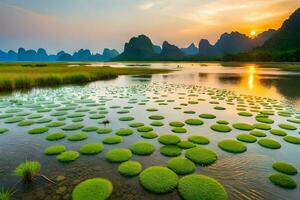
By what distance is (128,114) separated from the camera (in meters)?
13.5

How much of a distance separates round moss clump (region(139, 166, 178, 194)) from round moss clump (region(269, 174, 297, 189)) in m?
3.07

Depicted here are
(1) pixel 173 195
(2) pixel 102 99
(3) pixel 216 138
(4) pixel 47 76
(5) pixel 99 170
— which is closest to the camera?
(1) pixel 173 195

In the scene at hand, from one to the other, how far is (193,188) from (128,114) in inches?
346

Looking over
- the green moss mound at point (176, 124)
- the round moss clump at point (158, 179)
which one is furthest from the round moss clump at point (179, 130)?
the round moss clump at point (158, 179)

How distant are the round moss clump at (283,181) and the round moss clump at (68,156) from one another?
22.7 ft

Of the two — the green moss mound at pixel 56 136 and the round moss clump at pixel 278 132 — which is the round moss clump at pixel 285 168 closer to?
the round moss clump at pixel 278 132

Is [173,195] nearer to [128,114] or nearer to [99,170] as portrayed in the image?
[99,170]

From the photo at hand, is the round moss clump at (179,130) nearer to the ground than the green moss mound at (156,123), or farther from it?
nearer to the ground

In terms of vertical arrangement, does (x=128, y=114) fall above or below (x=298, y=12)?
below

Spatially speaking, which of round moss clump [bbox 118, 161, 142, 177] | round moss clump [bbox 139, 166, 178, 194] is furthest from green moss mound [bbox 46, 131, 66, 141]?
round moss clump [bbox 139, 166, 178, 194]

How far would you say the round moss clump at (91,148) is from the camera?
300 inches

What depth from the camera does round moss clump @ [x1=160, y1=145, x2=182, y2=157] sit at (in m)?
→ 7.41

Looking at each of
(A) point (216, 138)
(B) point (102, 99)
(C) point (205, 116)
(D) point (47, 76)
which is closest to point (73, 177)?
(A) point (216, 138)

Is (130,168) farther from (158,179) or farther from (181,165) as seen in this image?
(181,165)
